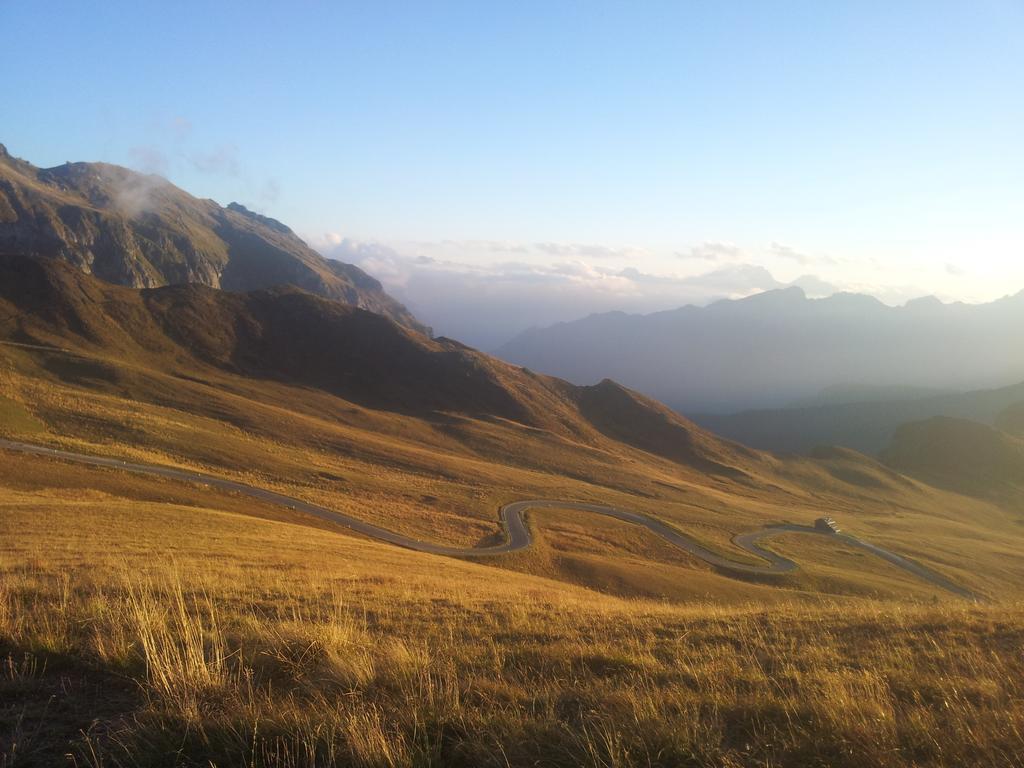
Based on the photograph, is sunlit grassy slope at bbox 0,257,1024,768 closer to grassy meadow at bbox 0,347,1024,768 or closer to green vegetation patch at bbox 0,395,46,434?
grassy meadow at bbox 0,347,1024,768

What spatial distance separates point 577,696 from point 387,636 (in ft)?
11.0

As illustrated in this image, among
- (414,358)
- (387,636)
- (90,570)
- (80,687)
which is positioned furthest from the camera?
(414,358)

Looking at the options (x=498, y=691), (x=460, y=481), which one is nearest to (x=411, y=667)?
(x=498, y=691)

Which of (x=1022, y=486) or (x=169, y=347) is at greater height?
(x=169, y=347)

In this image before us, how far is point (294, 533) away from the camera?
26.8m

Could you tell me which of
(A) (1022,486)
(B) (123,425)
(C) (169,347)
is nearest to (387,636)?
(B) (123,425)

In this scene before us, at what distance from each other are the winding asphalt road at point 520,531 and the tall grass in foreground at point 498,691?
2993cm

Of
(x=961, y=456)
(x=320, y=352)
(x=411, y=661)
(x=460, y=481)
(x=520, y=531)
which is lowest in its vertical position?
(x=961, y=456)

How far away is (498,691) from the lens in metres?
4.98

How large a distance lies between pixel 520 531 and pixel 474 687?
42.5 metres

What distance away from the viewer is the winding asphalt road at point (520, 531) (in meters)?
38.8

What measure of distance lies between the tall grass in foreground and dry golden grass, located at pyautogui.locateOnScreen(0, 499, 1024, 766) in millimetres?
23

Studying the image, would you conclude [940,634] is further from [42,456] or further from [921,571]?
[921,571]

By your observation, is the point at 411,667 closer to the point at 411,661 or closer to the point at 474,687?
the point at 411,661
